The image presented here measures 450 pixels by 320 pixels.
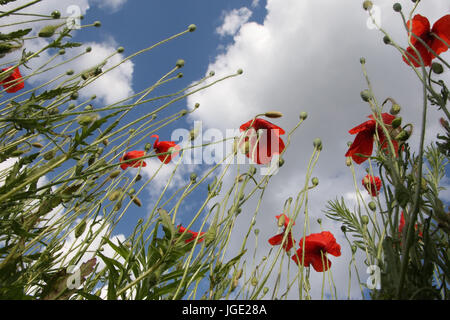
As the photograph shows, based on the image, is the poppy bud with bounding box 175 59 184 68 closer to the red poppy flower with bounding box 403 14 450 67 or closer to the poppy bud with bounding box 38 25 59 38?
the poppy bud with bounding box 38 25 59 38

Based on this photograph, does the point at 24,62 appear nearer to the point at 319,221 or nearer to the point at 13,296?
the point at 13,296

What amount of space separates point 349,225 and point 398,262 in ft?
1.88

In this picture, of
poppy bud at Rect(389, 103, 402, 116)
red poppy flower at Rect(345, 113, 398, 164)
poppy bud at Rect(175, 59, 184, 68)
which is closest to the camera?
poppy bud at Rect(389, 103, 402, 116)

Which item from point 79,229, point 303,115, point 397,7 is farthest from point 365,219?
point 79,229

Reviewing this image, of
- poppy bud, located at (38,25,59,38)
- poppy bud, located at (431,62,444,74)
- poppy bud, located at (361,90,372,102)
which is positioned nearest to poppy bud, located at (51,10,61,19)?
poppy bud, located at (38,25,59,38)

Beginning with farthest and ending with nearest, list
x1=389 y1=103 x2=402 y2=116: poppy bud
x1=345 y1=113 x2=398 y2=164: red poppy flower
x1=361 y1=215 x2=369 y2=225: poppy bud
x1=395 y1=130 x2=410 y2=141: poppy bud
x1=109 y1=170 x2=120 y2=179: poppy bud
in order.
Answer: x1=109 y1=170 x2=120 y2=179: poppy bud → x1=345 y1=113 x2=398 y2=164: red poppy flower → x1=361 y1=215 x2=369 y2=225: poppy bud → x1=389 y1=103 x2=402 y2=116: poppy bud → x1=395 y1=130 x2=410 y2=141: poppy bud

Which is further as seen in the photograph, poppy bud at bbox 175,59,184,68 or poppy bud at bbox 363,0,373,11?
poppy bud at bbox 175,59,184,68

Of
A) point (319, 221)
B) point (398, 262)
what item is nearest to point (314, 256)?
point (319, 221)

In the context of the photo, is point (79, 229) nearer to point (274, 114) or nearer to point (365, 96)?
point (274, 114)

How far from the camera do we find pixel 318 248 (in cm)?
136

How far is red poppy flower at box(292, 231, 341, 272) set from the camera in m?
1.28

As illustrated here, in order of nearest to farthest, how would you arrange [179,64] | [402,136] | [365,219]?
[402,136] → [365,219] → [179,64]

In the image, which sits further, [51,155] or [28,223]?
[51,155]
